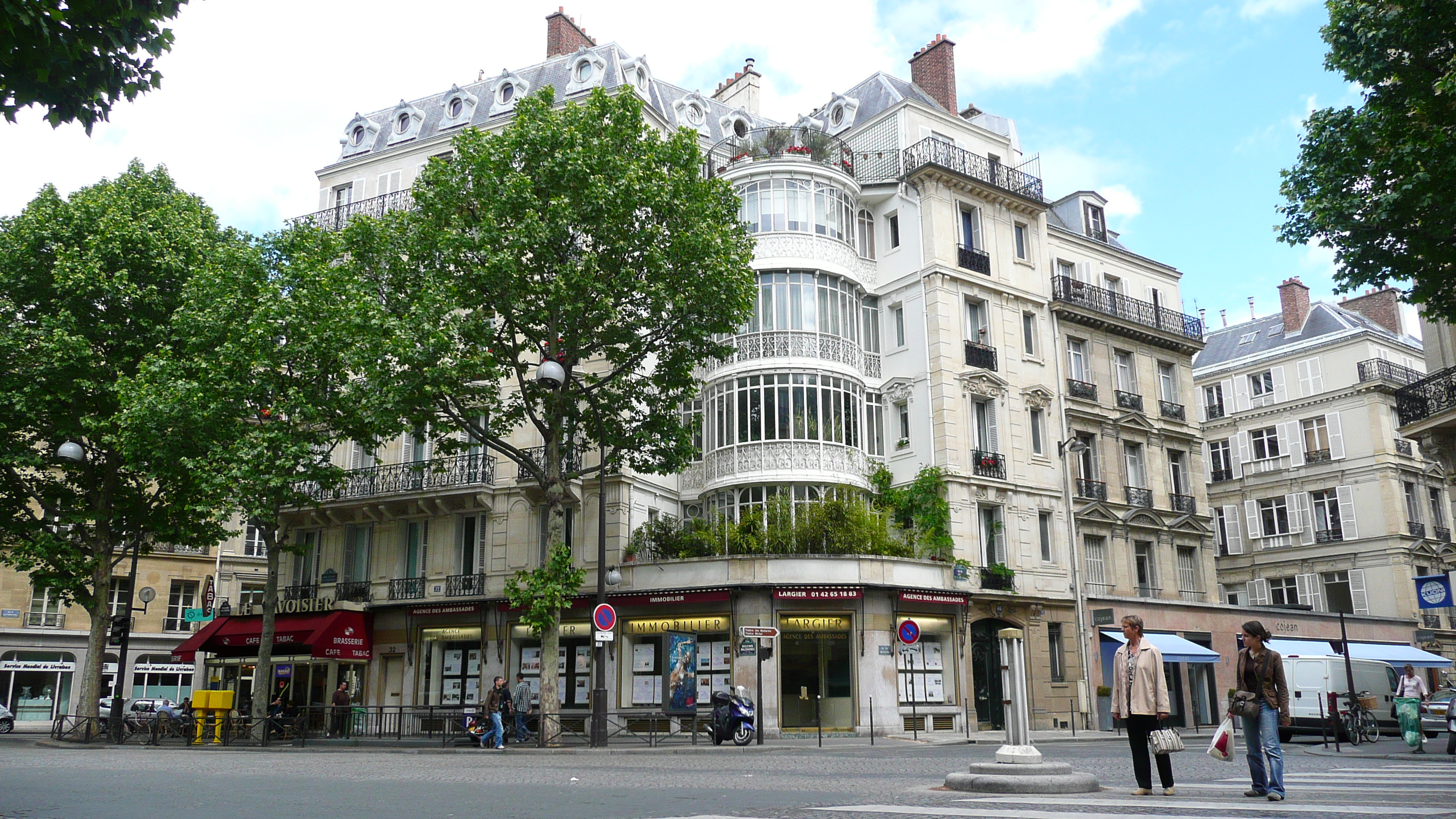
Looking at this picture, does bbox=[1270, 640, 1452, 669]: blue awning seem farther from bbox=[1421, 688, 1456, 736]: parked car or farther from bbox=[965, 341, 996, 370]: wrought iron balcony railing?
bbox=[965, 341, 996, 370]: wrought iron balcony railing

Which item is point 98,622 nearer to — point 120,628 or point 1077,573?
point 120,628

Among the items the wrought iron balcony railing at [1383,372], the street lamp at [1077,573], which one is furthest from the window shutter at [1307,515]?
the street lamp at [1077,573]

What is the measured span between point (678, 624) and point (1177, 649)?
559 inches

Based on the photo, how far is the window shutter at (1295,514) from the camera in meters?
39.8

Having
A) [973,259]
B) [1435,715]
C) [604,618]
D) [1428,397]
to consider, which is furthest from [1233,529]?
[604,618]

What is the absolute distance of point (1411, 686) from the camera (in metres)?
18.6

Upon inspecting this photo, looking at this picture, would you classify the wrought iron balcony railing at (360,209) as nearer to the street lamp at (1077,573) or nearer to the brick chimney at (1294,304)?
the street lamp at (1077,573)

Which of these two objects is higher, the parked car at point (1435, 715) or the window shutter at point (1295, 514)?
the window shutter at point (1295, 514)

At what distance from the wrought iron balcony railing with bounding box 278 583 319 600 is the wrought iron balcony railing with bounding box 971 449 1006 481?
19198 mm

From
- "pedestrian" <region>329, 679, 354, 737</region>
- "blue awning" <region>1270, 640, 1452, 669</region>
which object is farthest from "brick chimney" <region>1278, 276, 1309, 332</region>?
"pedestrian" <region>329, 679, 354, 737</region>

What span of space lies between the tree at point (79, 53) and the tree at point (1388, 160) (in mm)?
14723

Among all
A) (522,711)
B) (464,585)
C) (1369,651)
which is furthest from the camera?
(1369,651)

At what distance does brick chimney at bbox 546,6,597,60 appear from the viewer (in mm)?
34594

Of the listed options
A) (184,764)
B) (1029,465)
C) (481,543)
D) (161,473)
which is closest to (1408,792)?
(184,764)
